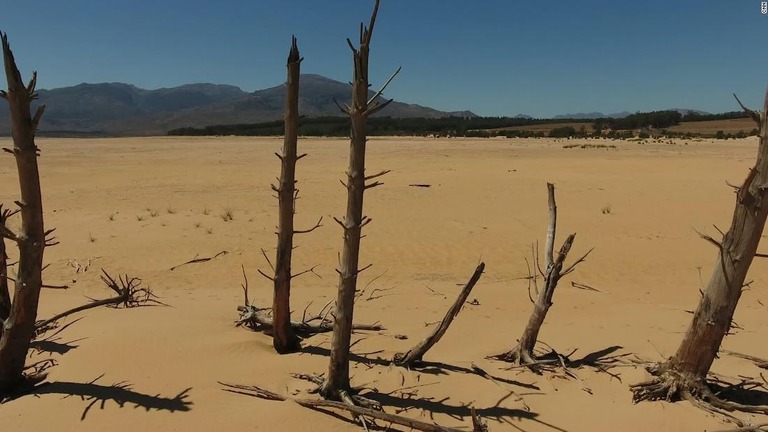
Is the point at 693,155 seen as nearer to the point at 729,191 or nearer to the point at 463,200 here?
the point at 729,191

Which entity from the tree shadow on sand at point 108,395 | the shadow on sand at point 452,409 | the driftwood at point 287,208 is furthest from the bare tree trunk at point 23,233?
the shadow on sand at point 452,409

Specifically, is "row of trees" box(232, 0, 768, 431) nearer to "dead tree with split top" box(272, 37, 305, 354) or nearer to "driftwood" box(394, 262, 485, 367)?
"dead tree with split top" box(272, 37, 305, 354)

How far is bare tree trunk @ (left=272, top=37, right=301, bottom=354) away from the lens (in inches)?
182

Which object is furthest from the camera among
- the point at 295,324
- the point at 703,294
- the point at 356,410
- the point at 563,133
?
the point at 563,133

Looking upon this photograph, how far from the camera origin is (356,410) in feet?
12.0

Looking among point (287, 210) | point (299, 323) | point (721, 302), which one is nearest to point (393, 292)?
point (299, 323)

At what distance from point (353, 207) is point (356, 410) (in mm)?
1313

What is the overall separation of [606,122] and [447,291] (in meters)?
73.6

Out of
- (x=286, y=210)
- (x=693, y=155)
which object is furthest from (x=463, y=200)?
(x=693, y=155)

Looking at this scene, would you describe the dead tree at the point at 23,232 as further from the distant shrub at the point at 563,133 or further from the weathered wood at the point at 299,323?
the distant shrub at the point at 563,133

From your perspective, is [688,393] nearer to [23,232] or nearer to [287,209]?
[287,209]

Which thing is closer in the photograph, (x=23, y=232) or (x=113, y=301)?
(x=23, y=232)

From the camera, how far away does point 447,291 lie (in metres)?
8.40

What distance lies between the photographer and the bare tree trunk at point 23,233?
145 inches
